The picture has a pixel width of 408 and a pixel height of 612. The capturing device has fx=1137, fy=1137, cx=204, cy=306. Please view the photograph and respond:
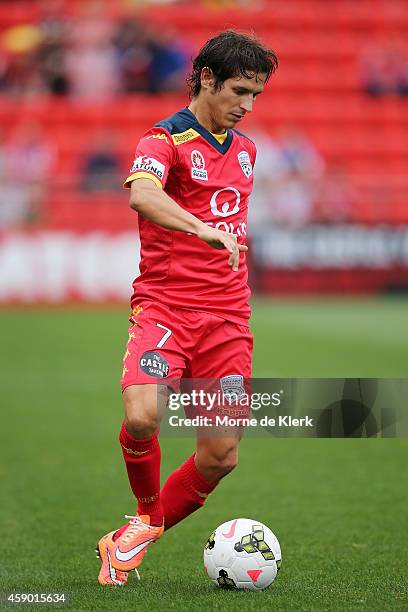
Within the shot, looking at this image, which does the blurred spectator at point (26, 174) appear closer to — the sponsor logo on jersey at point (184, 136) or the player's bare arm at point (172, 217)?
the sponsor logo on jersey at point (184, 136)

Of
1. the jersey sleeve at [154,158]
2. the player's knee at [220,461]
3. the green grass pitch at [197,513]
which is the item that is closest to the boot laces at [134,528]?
the green grass pitch at [197,513]

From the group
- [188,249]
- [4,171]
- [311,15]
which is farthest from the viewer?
[311,15]

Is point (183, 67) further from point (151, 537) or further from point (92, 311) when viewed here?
point (151, 537)

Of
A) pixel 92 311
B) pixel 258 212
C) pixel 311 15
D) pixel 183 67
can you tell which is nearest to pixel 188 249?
pixel 92 311

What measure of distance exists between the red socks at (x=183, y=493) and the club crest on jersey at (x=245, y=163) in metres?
1.19

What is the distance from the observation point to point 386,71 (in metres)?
23.5

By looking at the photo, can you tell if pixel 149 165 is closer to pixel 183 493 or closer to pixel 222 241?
pixel 222 241

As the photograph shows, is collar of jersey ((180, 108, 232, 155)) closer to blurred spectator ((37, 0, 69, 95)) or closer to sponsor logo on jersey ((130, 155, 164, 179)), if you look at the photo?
sponsor logo on jersey ((130, 155, 164, 179))

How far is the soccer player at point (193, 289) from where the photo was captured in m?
4.29

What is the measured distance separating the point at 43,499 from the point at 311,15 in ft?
67.4

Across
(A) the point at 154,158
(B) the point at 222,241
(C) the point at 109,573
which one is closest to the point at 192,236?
(A) the point at 154,158

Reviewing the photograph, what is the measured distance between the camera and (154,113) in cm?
2225

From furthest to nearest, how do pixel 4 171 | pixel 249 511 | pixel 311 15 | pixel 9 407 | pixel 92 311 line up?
1. pixel 311 15
2. pixel 4 171
3. pixel 92 311
4. pixel 9 407
5. pixel 249 511

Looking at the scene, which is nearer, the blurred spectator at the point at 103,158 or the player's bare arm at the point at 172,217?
the player's bare arm at the point at 172,217
